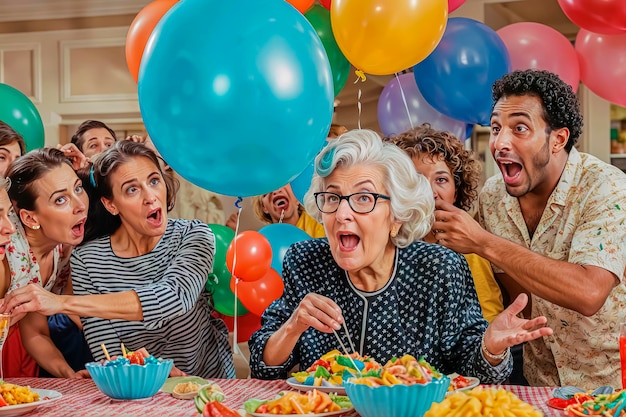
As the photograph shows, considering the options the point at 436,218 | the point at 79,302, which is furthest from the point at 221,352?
the point at 436,218

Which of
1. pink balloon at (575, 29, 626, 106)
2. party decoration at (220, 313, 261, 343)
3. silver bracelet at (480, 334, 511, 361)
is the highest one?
pink balloon at (575, 29, 626, 106)

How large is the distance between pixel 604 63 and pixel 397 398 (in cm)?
209

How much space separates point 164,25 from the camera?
174cm

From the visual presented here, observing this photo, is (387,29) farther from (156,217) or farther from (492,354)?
(492,354)

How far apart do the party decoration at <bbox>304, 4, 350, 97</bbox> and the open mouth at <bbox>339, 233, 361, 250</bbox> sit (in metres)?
1.19

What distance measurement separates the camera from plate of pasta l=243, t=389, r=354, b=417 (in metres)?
1.41

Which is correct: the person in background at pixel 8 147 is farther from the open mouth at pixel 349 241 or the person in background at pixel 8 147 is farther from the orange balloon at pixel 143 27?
the open mouth at pixel 349 241

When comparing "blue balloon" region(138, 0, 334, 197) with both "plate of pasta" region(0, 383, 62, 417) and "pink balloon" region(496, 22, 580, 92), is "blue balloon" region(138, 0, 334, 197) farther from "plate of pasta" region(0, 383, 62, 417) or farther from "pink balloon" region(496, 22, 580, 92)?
"pink balloon" region(496, 22, 580, 92)

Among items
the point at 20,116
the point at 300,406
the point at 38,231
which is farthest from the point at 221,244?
the point at 300,406

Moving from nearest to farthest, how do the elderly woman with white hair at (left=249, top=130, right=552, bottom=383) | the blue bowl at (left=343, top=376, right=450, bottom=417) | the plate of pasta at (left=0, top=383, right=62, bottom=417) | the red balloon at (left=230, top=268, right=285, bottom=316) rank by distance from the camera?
the blue bowl at (left=343, top=376, right=450, bottom=417) → the plate of pasta at (left=0, top=383, right=62, bottom=417) → the elderly woman with white hair at (left=249, top=130, right=552, bottom=383) → the red balloon at (left=230, top=268, right=285, bottom=316)

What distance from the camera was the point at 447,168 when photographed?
238cm

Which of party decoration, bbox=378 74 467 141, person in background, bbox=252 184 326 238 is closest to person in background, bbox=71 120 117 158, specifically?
person in background, bbox=252 184 326 238

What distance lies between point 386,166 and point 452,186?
511mm

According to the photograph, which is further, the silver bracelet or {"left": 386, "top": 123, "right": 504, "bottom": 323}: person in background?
{"left": 386, "top": 123, "right": 504, "bottom": 323}: person in background
